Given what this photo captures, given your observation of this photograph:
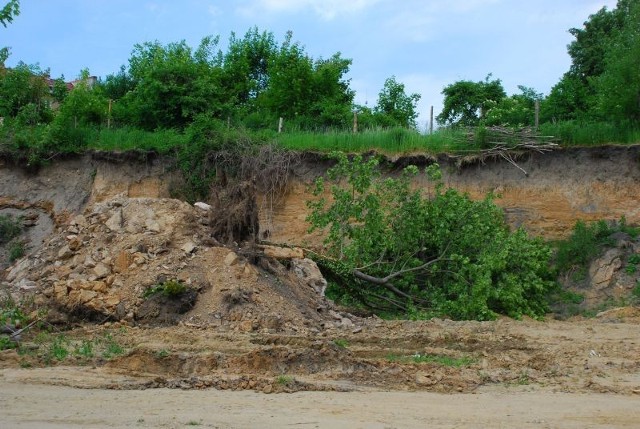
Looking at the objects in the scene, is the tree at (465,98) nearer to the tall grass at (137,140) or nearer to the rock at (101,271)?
the tall grass at (137,140)

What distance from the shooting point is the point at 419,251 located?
1717 cm

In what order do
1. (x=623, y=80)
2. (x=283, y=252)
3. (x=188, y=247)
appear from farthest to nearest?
(x=623, y=80) → (x=283, y=252) → (x=188, y=247)

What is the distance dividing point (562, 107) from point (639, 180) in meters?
8.41

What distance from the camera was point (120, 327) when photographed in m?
13.7

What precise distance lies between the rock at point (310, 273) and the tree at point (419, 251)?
0.81ft

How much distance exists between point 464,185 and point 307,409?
1390cm

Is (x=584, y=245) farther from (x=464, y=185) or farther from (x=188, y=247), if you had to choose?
(x=188, y=247)

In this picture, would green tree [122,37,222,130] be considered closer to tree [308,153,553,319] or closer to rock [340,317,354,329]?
tree [308,153,553,319]

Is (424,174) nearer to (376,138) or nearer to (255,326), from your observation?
(376,138)

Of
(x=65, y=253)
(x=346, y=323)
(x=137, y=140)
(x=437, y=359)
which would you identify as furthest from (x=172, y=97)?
(x=437, y=359)

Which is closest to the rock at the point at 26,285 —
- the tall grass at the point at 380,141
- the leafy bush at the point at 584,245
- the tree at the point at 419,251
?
the tree at the point at 419,251

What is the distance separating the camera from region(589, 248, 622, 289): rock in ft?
57.3

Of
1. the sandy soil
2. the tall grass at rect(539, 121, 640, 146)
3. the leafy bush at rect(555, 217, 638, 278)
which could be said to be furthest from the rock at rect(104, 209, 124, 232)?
the tall grass at rect(539, 121, 640, 146)

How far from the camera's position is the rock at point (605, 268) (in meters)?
17.5
